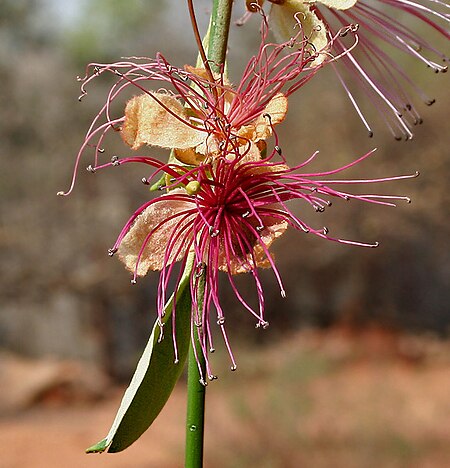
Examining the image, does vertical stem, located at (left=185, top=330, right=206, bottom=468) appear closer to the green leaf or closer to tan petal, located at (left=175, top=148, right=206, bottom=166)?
the green leaf

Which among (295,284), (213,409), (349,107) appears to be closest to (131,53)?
(349,107)

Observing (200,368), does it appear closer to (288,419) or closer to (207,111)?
(207,111)

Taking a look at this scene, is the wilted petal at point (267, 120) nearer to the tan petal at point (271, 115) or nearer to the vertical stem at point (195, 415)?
the tan petal at point (271, 115)

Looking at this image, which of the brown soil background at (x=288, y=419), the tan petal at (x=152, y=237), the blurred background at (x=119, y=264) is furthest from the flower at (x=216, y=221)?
the blurred background at (x=119, y=264)

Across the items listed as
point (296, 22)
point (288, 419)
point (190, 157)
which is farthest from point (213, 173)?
point (288, 419)

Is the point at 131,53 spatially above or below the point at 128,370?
above

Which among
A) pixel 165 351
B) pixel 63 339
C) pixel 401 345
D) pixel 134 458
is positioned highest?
pixel 63 339

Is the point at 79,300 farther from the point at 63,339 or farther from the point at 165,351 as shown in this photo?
the point at 165,351

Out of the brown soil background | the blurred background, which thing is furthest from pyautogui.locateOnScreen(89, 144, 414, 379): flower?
the blurred background
